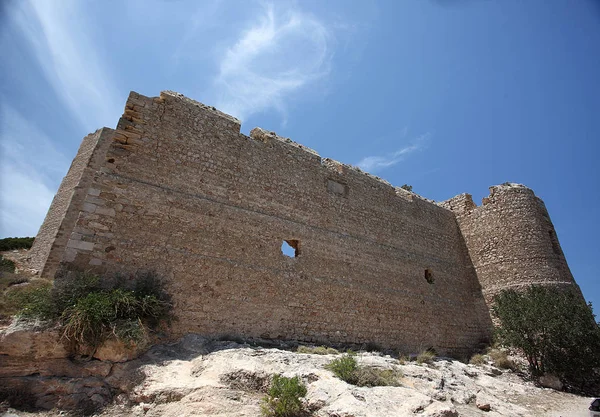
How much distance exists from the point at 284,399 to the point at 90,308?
3.03 m

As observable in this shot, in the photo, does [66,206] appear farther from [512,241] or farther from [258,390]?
[512,241]

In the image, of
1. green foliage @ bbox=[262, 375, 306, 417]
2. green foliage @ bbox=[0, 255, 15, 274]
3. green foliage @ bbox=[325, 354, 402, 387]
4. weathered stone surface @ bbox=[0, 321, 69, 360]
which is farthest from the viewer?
green foliage @ bbox=[0, 255, 15, 274]

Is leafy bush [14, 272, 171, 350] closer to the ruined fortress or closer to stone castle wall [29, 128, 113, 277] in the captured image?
the ruined fortress

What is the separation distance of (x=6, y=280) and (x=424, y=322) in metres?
10.1

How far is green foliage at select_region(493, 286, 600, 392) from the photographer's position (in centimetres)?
895

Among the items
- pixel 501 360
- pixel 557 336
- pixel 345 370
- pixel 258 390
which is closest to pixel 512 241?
pixel 557 336

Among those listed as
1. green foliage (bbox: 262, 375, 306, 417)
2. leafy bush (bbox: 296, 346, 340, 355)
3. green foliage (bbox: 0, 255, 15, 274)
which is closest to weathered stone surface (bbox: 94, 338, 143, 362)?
green foliage (bbox: 262, 375, 306, 417)

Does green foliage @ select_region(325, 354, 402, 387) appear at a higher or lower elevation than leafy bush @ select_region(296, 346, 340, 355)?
lower

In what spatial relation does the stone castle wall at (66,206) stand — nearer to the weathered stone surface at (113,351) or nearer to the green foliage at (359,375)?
the weathered stone surface at (113,351)

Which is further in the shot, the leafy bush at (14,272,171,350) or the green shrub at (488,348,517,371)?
the green shrub at (488,348,517,371)

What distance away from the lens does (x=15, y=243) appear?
14836 millimetres

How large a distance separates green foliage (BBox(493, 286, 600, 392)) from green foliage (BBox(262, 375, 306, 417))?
7845 mm

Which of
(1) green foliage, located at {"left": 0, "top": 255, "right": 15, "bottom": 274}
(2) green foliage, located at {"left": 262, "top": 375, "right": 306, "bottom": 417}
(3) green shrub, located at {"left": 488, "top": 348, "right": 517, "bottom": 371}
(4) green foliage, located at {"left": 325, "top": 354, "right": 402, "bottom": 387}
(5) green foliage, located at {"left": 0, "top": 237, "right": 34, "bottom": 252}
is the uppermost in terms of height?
(5) green foliage, located at {"left": 0, "top": 237, "right": 34, "bottom": 252}

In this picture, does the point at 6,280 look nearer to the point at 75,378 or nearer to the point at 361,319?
the point at 75,378
